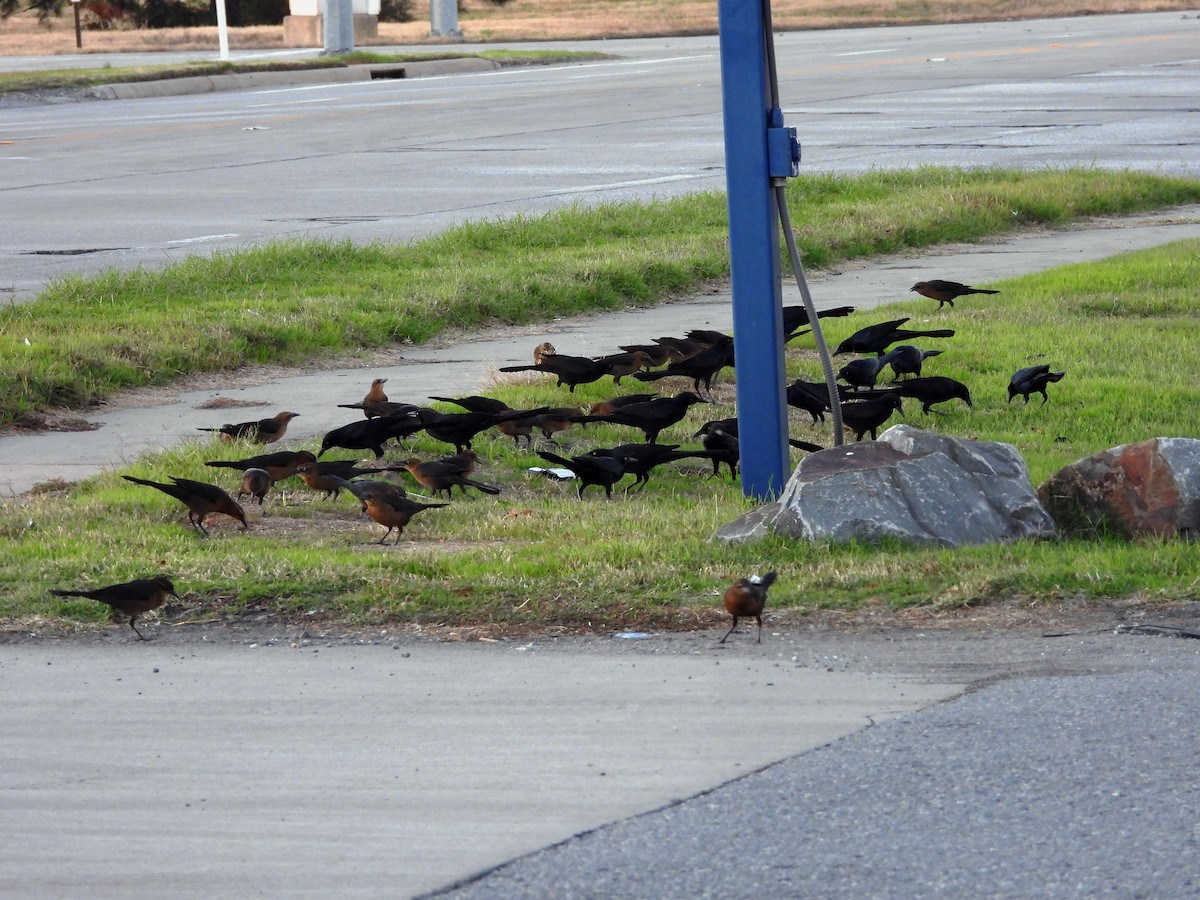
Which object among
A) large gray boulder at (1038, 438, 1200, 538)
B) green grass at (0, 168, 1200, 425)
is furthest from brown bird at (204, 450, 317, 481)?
large gray boulder at (1038, 438, 1200, 538)

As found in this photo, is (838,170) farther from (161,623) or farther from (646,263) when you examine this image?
(161,623)

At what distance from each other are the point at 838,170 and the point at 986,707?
16.3 meters

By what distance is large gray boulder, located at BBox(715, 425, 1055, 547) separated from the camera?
22.9 feet

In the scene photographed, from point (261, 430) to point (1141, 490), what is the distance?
4.43 m

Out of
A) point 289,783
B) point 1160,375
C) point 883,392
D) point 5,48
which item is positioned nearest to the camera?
point 289,783

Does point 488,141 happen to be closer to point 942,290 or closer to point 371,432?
point 942,290

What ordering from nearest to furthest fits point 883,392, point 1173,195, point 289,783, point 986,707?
point 289,783
point 986,707
point 883,392
point 1173,195

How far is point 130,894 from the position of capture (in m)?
4.13

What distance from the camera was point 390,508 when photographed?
7.32 metres

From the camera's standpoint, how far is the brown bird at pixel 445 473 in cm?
801

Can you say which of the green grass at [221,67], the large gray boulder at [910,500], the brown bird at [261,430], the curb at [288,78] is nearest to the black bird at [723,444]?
the large gray boulder at [910,500]

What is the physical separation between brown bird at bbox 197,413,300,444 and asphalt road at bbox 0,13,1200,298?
481 cm

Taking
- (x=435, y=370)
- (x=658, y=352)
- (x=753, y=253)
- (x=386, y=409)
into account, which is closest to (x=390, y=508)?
(x=386, y=409)

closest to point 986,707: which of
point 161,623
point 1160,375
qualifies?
point 161,623
